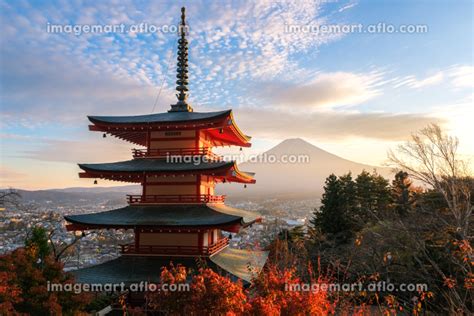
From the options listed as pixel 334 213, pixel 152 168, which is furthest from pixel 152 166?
pixel 334 213

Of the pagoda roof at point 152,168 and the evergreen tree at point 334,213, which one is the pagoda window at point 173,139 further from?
the evergreen tree at point 334,213

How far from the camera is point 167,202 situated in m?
15.9

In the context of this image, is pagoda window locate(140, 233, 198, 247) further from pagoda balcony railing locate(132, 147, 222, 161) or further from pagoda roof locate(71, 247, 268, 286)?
pagoda balcony railing locate(132, 147, 222, 161)

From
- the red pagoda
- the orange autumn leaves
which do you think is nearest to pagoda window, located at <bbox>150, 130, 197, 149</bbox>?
the red pagoda

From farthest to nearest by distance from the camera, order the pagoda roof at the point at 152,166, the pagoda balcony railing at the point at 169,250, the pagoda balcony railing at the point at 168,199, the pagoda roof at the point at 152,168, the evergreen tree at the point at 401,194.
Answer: the evergreen tree at the point at 401,194 < the pagoda balcony railing at the point at 168,199 < the pagoda roof at the point at 152,166 < the pagoda roof at the point at 152,168 < the pagoda balcony railing at the point at 169,250

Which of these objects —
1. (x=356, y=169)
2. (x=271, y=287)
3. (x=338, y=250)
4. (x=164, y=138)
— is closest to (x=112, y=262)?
(x=164, y=138)

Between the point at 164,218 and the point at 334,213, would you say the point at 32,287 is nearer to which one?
the point at 164,218

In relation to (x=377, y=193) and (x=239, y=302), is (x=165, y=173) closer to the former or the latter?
(x=239, y=302)

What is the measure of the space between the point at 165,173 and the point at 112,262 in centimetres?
468

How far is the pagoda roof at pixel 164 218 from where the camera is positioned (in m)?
13.7

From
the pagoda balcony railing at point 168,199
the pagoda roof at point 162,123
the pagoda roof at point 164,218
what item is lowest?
the pagoda roof at point 164,218

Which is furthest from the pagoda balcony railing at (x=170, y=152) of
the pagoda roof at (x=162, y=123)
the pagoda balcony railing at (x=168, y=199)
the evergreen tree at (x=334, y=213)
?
the evergreen tree at (x=334, y=213)

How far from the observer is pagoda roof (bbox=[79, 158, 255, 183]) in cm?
1491

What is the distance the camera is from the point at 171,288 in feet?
25.8
